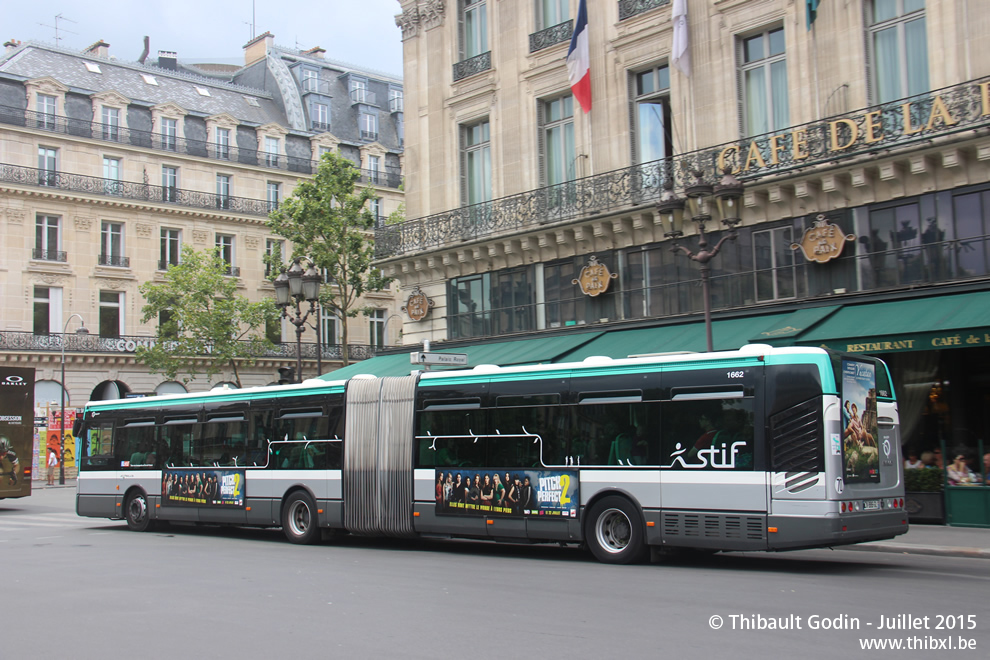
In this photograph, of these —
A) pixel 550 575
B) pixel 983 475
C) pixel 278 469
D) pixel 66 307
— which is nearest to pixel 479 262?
pixel 278 469

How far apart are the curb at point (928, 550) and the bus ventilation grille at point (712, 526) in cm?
356

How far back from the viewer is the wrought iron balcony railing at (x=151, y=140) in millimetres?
47750

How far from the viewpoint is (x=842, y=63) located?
19.6 m

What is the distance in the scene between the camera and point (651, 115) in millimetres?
23531

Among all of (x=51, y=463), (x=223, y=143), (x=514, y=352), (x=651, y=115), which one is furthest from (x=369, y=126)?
(x=651, y=115)

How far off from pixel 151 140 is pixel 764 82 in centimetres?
3924

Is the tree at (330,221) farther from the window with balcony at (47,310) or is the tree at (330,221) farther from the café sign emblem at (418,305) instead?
the café sign emblem at (418,305)

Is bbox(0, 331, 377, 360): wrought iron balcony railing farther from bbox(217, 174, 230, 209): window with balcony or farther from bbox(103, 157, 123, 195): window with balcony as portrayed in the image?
bbox(217, 174, 230, 209): window with balcony

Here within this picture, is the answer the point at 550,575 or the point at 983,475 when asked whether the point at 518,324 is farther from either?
the point at 550,575

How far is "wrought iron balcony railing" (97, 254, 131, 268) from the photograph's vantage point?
49.3 metres

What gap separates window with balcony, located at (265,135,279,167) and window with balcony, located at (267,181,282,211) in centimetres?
113

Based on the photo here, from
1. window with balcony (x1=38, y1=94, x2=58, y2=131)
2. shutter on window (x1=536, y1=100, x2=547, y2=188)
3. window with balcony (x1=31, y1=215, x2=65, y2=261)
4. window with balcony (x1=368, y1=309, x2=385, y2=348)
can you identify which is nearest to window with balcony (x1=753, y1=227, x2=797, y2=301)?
shutter on window (x1=536, y1=100, x2=547, y2=188)

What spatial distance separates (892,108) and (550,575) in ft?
39.3

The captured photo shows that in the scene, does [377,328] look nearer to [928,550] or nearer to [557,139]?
[557,139]
